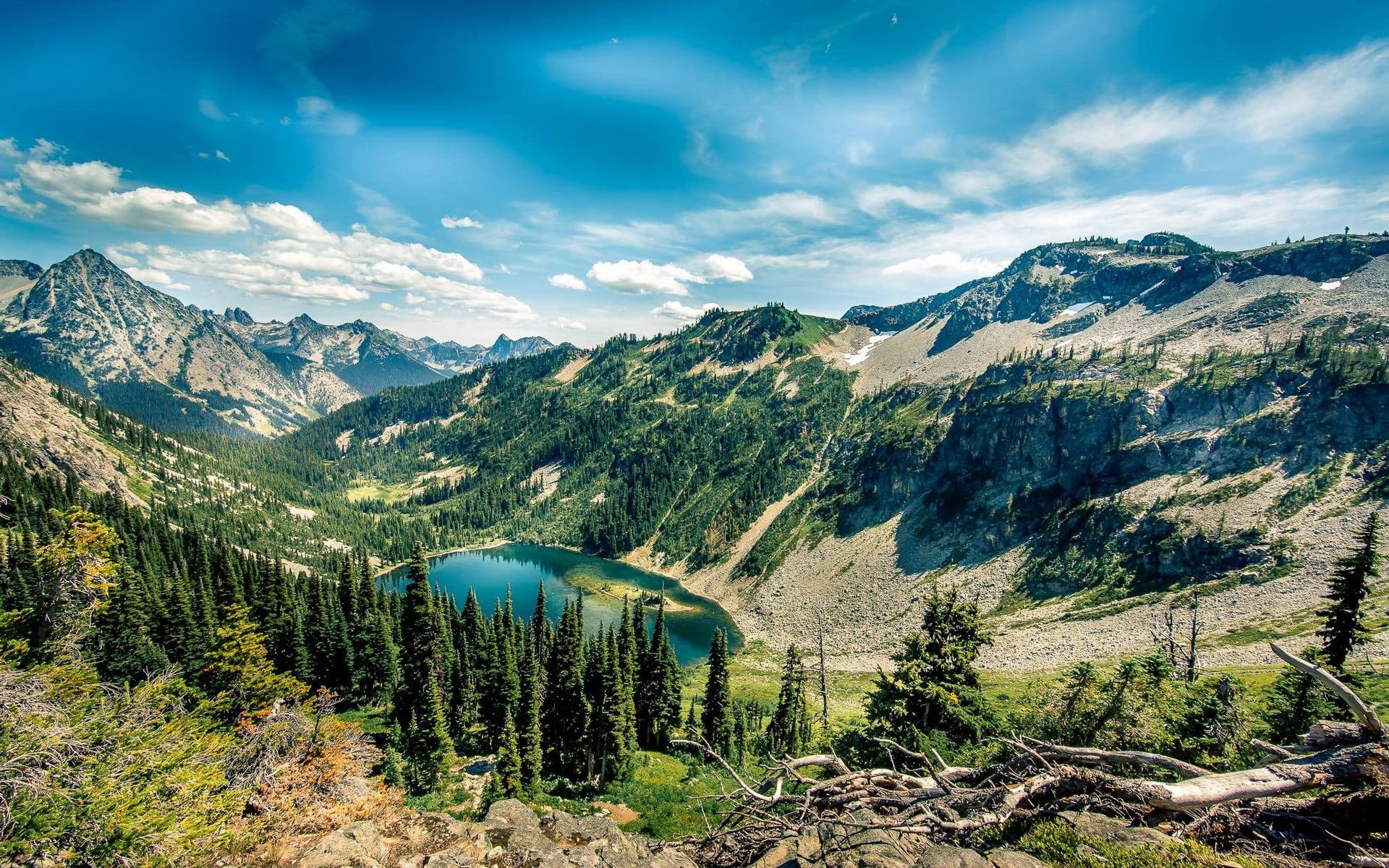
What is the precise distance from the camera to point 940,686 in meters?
29.0

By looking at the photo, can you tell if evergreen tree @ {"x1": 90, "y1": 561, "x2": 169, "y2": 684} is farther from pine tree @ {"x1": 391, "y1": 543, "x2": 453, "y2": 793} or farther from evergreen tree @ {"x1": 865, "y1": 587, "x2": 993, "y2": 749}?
evergreen tree @ {"x1": 865, "y1": 587, "x2": 993, "y2": 749}

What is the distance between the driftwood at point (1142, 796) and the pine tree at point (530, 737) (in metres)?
42.2

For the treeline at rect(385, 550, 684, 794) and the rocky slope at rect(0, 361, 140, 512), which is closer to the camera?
the treeline at rect(385, 550, 684, 794)

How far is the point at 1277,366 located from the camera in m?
108

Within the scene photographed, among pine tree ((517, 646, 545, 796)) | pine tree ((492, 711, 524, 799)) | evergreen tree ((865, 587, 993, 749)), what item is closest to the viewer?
evergreen tree ((865, 587, 993, 749))

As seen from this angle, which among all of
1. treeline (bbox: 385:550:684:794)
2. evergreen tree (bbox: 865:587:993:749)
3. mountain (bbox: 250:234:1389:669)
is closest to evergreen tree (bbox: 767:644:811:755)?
treeline (bbox: 385:550:684:794)

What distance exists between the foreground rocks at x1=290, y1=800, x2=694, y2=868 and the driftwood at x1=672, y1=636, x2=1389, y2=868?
17.7 ft

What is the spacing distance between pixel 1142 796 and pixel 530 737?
49162mm

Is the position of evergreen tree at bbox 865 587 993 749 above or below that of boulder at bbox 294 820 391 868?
below

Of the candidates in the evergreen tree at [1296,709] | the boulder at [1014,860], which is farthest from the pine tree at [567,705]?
the boulder at [1014,860]

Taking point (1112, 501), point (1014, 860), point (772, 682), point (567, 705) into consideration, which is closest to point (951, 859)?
point (1014, 860)

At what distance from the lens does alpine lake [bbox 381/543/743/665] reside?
418ft

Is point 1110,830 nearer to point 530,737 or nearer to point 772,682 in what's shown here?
point 530,737

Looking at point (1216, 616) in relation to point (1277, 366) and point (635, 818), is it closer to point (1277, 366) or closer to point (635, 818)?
point (1277, 366)
